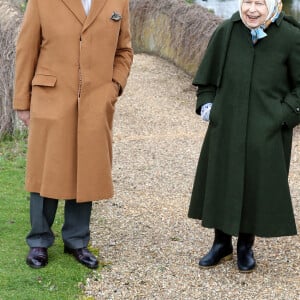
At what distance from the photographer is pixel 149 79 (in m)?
10.5

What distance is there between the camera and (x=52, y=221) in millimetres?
4488

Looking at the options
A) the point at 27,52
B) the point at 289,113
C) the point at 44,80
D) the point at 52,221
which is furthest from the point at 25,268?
the point at 289,113

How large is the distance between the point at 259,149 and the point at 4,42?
13.7 ft

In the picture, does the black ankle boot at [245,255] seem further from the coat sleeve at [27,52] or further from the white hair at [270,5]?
the coat sleeve at [27,52]

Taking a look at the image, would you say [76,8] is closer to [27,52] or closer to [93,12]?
[93,12]

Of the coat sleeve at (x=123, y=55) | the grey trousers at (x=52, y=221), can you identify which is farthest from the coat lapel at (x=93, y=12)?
the grey trousers at (x=52, y=221)

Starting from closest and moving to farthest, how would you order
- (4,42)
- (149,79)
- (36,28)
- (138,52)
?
(36,28) → (4,42) → (149,79) → (138,52)

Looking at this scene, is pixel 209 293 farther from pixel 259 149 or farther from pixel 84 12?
pixel 84 12

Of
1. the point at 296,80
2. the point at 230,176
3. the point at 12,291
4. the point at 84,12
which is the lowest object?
the point at 12,291

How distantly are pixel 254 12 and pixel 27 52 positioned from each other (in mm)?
1240

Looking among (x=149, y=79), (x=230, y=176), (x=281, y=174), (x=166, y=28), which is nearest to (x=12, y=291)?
(x=230, y=176)

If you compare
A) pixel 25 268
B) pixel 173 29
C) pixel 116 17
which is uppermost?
pixel 116 17

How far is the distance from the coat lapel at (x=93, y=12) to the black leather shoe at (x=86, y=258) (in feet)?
4.40

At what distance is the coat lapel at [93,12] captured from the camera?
414 centimetres
